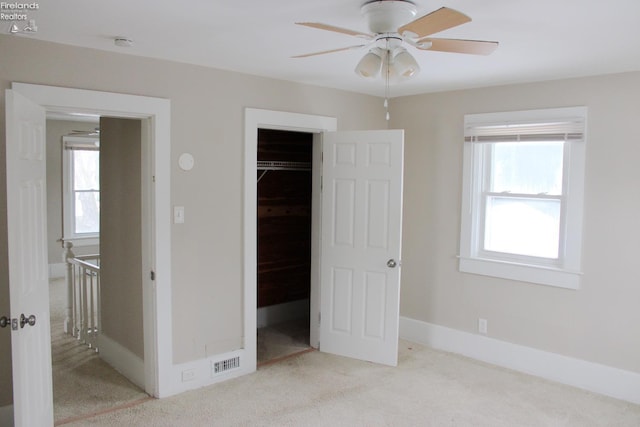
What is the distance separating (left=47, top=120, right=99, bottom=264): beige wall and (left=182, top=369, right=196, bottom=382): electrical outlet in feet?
15.9

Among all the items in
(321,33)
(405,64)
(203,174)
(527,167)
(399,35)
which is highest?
(321,33)

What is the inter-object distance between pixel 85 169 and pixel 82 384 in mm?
4936

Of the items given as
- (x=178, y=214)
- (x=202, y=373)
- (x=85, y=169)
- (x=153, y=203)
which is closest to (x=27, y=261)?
(x=153, y=203)

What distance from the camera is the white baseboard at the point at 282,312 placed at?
5.34 meters

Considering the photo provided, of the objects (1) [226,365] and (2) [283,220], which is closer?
(1) [226,365]

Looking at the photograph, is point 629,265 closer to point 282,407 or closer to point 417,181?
point 417,181

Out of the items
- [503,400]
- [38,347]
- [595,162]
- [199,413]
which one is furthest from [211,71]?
[503,400]

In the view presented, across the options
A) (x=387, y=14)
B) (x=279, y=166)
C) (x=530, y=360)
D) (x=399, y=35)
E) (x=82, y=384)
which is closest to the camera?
(x=387, y=14)

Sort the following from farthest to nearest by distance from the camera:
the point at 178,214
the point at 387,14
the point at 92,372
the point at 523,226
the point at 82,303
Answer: the point at 82,303 < the point at 523,226 < the point at 92,372 < the point at 178,214 < the point at 387,14

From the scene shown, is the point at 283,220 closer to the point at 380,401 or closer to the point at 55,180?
the point at 380,401

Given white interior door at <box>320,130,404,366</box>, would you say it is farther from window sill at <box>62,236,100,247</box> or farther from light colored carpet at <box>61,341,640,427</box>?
window sill at <box>62,236,100,247</box>

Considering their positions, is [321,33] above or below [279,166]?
above

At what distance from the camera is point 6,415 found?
113 inches

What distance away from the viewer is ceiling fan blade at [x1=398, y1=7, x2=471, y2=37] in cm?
177
